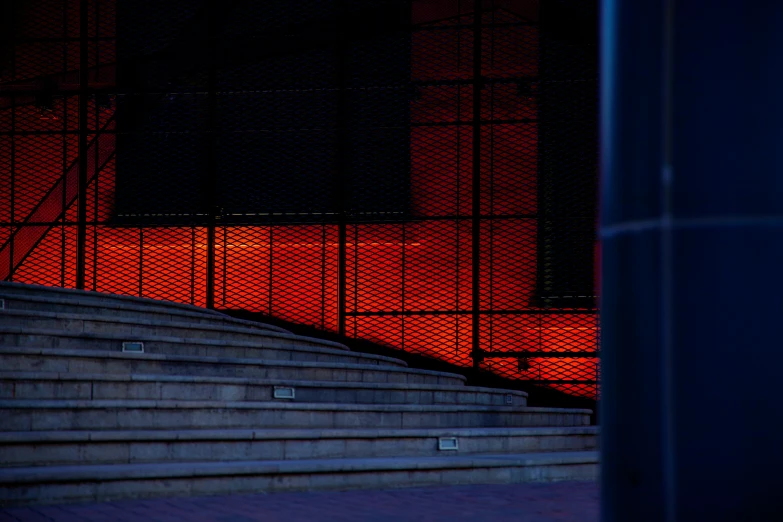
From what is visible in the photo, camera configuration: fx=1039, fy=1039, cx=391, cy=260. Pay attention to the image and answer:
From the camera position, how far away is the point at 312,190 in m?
12.1

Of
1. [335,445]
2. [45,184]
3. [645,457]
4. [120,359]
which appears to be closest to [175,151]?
[45,184]

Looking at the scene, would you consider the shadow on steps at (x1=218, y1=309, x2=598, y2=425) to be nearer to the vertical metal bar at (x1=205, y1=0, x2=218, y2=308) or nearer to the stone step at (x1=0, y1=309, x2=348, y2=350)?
the vertical metal bar at (x1=205, y1=0, x2=218, y2=308)

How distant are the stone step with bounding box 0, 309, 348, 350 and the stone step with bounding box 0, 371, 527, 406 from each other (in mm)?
903

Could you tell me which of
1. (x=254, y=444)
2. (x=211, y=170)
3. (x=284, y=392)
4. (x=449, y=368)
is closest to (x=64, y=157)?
(x=211, y=170)

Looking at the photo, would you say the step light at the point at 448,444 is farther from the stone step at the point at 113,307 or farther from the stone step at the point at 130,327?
the stone step at the point at 113,307

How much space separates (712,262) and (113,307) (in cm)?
719

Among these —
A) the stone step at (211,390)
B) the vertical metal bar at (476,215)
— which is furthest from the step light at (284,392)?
the vertical metal bar at (476,215)

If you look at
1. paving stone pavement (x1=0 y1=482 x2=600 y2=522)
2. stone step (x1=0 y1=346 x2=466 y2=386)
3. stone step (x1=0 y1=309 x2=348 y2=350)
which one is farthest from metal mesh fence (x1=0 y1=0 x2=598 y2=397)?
paving stone pavement (x1=0 y1=482 x2=600 y2=522)

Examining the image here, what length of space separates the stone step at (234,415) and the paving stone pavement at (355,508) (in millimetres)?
906

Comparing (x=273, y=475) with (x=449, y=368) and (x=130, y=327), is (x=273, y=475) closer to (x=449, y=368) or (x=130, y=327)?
(x=130, y=327)

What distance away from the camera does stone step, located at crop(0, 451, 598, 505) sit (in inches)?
233

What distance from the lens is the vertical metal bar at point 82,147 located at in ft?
39.6

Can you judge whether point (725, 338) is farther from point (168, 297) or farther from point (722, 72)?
point (168, 297)

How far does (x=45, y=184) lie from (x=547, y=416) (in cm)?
666
